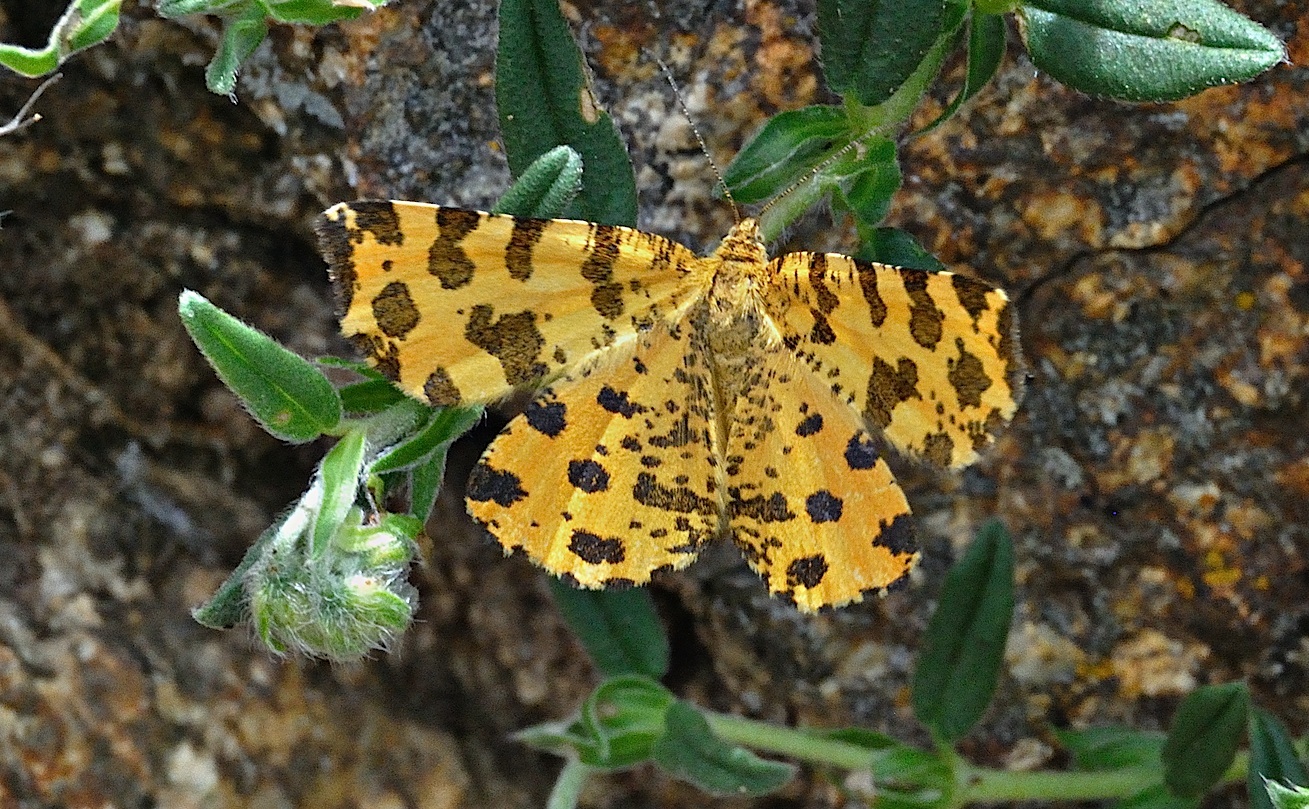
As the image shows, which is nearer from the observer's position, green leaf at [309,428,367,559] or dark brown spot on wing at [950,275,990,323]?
dark brown spot on wing at [950,275,990,323]

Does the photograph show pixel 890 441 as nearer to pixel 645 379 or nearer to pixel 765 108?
pixel 645 379

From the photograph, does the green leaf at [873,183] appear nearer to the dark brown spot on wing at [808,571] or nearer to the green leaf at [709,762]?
the dark brown spot on wing at [808,571]

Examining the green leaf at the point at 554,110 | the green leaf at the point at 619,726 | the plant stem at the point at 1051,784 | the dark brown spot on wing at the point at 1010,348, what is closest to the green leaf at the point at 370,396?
the green leaf at the point at 554,110

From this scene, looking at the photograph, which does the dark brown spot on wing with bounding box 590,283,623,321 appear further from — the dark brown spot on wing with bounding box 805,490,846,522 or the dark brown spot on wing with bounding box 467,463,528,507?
the dark brown spot on wing with bounding box 805,490,846,522

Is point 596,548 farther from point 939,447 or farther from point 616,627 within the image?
point 616,627

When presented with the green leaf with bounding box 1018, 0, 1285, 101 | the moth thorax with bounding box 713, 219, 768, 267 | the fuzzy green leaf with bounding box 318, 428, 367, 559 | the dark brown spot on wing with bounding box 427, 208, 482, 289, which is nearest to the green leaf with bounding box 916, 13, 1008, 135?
the green leaf with bounding box 1018, 0, 1285, 101

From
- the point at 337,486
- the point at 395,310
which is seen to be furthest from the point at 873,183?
the point at 337,486

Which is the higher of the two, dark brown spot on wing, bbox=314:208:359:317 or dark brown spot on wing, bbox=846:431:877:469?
dark brown spot on wing, bbox=314:208:359:317
